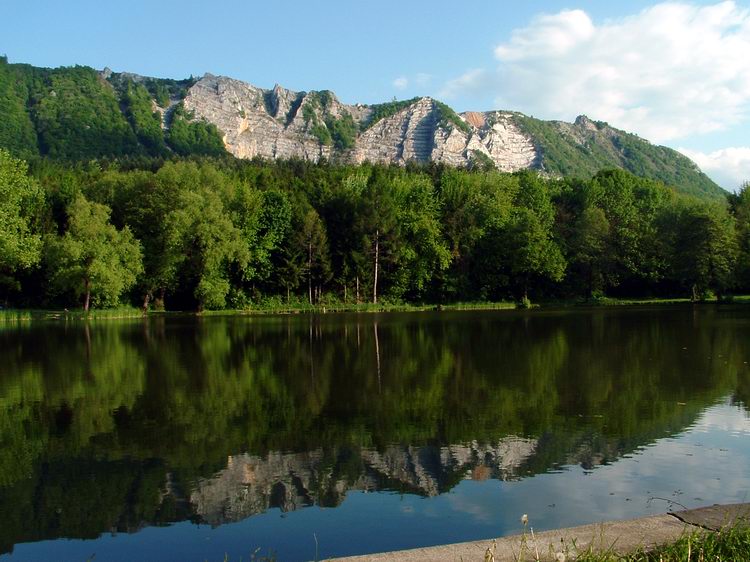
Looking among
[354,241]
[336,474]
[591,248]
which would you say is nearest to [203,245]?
[354,241]

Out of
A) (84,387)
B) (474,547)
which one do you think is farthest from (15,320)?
(474,547)

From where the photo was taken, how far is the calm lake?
829 cm

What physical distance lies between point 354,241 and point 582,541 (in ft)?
221

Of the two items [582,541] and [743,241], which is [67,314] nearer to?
[582,541]

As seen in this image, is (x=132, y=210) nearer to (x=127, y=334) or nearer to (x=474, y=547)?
(x=127, y=334)

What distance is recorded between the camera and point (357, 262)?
71.3 metres

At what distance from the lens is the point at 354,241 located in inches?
2872

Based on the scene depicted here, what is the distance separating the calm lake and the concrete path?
5.85 ft

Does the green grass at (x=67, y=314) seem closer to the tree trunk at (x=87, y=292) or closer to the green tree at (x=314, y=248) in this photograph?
the tree trunk at (x=87, y=292)

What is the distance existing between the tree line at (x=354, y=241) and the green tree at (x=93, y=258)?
0.13 m

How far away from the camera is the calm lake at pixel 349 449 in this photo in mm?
8289

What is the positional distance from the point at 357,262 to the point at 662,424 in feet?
192

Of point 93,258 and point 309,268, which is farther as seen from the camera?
point 309,268

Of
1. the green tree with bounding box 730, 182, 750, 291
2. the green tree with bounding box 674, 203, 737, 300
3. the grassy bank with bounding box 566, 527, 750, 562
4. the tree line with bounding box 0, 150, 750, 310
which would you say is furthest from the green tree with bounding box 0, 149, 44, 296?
the green tree with bounding box 730, 182, 750, 291
